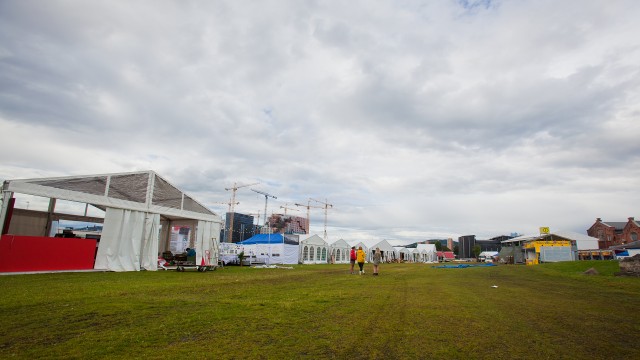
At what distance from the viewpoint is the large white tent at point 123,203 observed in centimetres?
1603

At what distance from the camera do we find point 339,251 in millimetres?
47500

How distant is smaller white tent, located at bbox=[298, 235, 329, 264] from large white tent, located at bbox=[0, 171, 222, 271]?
17.3 meters

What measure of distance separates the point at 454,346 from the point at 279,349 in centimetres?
251

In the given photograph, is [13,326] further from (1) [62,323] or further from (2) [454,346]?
(2) [454,346]

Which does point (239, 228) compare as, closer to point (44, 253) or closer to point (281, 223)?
point (281, 223)

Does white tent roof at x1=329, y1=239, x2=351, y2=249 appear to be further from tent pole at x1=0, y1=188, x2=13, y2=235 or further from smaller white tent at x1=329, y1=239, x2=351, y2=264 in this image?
tent pole at x1=0, y1=188, x2=13, y2=235

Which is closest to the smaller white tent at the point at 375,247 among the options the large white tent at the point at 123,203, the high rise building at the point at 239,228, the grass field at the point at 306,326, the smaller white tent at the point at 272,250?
the smaller white tent at the point at 272,250

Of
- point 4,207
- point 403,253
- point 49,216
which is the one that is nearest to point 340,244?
point 403,253

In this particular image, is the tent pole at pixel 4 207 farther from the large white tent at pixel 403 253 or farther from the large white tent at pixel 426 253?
the large white tent at pixel 426 253

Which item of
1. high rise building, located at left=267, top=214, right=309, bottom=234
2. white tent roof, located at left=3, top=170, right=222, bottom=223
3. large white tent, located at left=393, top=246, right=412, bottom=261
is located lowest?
large white tent, located at left=393, top=246, right=412, bottom=261

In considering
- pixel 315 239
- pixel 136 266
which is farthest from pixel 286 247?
pixel 136 266

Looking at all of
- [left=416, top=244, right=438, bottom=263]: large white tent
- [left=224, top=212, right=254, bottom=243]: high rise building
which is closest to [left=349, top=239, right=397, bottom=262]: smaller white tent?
[left=416, top=244, right=438, bottom=263]: large white tent

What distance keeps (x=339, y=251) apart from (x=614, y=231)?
203ft

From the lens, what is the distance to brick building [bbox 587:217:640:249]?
63253mm
